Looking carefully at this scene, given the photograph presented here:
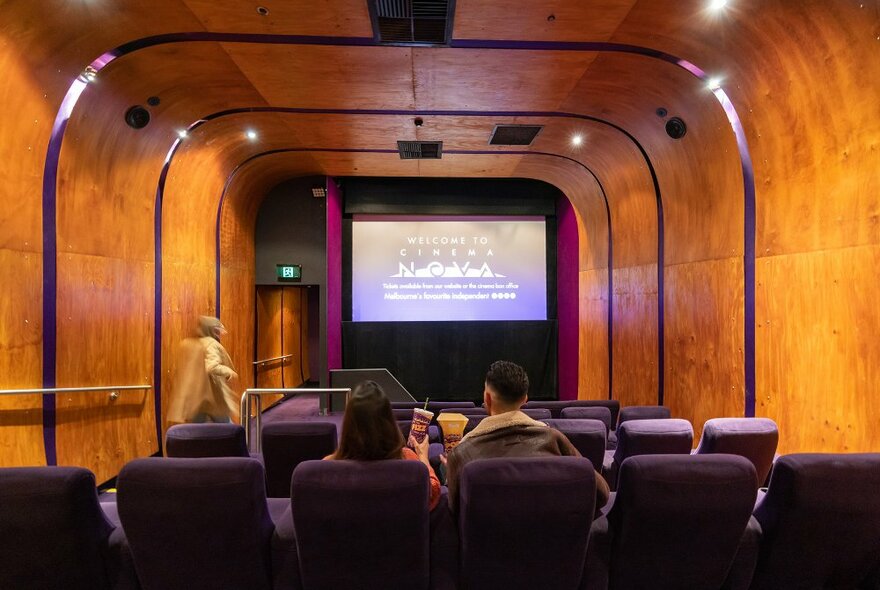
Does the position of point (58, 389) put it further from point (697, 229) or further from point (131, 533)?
point (697, 229)

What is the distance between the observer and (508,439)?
1917 mm

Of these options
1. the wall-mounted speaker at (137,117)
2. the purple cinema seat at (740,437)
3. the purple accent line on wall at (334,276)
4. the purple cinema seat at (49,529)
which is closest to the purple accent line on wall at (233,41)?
the wall-mounted speaker at (137,117)

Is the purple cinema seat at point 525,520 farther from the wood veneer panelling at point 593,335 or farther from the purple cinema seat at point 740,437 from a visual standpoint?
the wood veneer panelling at point 593,335

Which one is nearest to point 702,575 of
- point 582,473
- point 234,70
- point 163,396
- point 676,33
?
point 582,473

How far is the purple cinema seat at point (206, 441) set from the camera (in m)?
2.68

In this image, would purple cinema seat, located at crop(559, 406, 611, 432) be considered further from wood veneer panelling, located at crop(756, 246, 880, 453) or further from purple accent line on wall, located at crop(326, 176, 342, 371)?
purple accent line on wall, located at crop(326, 176, 342, 371)

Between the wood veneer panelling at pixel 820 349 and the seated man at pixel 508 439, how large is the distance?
6.47 feet

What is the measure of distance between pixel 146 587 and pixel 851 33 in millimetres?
4061

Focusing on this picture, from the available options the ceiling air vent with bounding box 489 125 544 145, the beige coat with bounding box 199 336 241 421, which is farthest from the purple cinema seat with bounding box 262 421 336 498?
the ceiling air vent with bounding box 489 125 544 145

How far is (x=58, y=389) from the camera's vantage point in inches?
142

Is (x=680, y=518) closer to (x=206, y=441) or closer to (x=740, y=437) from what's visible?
(x=740, y=437)

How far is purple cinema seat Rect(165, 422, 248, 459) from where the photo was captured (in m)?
2.68

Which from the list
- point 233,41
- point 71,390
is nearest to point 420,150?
point 233,41

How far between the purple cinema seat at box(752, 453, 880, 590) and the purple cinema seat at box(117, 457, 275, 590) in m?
1.78
